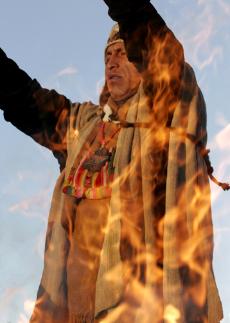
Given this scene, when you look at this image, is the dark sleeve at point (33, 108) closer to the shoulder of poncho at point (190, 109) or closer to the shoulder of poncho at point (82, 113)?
the shoulder of poncho at point (82, 113)

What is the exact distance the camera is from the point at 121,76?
6.55 m

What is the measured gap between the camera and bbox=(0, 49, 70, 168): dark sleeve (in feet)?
21.3

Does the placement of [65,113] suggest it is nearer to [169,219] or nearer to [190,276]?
[169,219]

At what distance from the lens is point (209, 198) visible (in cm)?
592

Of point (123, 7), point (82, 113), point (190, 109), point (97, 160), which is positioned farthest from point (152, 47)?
point (82, 113)

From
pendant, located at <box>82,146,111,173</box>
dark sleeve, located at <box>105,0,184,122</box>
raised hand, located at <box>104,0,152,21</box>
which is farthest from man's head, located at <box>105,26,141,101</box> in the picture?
raised hand, located at <box>104,0,152,21</box>

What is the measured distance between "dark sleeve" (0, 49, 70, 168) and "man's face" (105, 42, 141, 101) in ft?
1.80

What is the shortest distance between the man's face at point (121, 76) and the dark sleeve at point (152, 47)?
54 centimetres

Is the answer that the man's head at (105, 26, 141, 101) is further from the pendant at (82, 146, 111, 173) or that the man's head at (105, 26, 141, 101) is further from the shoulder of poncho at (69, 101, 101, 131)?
the pendant at (82, 146, 111, 173)

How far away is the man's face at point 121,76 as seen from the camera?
6.54 meters

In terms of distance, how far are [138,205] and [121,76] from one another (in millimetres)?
1457

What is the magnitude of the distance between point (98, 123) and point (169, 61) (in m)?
1.02

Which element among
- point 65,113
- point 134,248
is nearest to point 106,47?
point 65,113

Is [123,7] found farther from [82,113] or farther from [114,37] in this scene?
[82,113]
